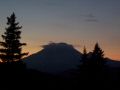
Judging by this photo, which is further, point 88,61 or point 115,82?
point 115,82

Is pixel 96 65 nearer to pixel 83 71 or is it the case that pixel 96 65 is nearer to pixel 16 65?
pixel 83 71

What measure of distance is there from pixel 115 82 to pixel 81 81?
14669 mm

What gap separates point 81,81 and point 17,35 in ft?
46.0

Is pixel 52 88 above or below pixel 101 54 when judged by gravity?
below

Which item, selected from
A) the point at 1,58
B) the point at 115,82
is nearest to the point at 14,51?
the point at 1,58

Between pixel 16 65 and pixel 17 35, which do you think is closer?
pixel 16 65

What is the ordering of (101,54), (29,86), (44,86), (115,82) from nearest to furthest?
(29,86) < (44,86) < (101,54) < (115,82)

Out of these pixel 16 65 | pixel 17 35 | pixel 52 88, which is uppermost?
pixel 17 35

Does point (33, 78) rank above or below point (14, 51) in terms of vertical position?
below

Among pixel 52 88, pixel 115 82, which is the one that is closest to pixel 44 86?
pixel 52 88

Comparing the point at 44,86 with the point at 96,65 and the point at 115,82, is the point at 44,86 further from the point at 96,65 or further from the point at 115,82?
the point at 115,82

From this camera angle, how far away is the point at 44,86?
192 ft

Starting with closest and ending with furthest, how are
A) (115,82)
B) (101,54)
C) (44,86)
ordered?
1. (44,86)
2. (101,54)
3. (115,82)

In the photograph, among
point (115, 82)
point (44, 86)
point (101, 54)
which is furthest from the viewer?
point (115, 82)
